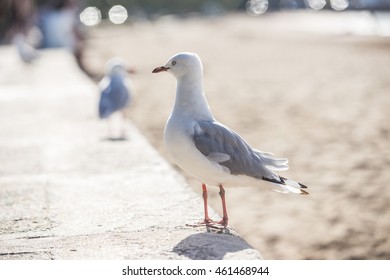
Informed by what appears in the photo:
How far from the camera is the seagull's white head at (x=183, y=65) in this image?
290 centimetres

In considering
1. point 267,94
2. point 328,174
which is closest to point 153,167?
point 328,174

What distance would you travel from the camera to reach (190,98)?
115 inches

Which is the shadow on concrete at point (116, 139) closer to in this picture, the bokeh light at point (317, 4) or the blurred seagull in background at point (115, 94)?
the blurred seagull in background at point (115, 94)

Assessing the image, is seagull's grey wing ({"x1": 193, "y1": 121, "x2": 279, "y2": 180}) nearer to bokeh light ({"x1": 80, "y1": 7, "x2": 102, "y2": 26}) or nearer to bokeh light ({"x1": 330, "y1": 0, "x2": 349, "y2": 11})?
bokeh light ({"x1": 80, "y1": 7, "x2": 102, "y2": 26})

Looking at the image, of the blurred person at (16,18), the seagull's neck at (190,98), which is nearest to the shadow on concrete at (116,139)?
the seagull's neck at (190,98)

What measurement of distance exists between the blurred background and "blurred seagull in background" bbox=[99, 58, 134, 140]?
92 centimetres

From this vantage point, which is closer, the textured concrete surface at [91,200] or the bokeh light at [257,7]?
the textured concrete surface at [91,200]

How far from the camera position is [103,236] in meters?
2.86

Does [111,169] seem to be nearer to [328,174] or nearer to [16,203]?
[16,203]

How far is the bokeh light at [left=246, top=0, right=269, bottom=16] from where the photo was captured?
61331mm

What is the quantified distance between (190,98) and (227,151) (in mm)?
310

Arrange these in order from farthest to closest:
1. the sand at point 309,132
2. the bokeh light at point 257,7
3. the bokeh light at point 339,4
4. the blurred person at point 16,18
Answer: the bokeh light at point 257,7, the bokeh light at point 339,4, the blurred person at point 16,18, the sand at point 309,132

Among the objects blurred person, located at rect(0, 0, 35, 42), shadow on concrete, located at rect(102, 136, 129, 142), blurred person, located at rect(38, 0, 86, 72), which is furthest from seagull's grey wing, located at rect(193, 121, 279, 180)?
blurred person, located at rect(38, 0, 86, 72)

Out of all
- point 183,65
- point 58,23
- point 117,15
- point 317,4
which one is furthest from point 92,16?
point 183,65
